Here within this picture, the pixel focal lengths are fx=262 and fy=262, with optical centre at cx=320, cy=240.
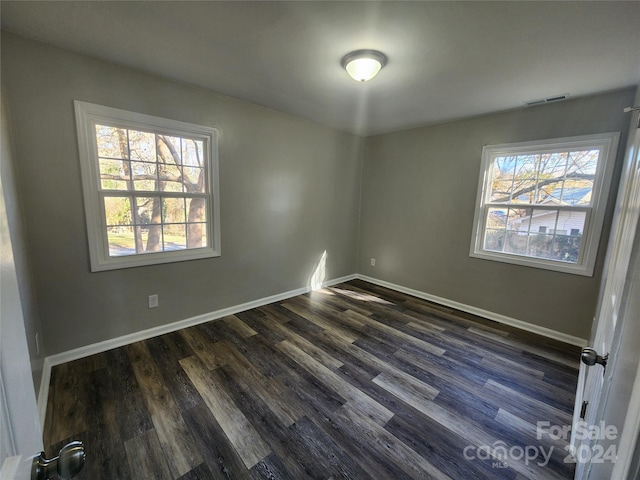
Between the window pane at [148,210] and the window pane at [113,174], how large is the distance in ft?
0.58

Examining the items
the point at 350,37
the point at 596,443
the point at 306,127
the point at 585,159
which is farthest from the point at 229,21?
the point at 585,159

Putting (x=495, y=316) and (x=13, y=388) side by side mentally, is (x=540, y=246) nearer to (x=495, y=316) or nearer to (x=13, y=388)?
(x=495, y=316)

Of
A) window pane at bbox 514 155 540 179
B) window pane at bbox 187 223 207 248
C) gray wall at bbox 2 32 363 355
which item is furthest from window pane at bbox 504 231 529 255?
window pane at bbox 187 223 207 248

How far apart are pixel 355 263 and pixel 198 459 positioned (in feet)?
12.0

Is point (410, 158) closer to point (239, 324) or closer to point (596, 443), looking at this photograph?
point (239, 324)

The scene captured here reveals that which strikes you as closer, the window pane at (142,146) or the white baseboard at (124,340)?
the white baseboard at (124,340)

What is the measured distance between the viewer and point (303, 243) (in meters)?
3.87

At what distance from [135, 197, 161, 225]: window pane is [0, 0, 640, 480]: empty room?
13 millimetres

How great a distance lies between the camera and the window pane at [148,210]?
246 centimetres

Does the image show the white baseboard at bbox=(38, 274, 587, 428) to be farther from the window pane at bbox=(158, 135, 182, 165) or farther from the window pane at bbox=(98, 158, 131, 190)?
the window pane at bbox=(158, 135, 182, 165)

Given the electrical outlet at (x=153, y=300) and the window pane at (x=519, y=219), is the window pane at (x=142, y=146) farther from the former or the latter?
the window pane at (x=519, y=219)

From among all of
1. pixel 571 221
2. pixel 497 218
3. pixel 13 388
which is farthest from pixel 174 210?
pixel 571 221

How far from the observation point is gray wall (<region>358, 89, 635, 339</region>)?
263 centimetres

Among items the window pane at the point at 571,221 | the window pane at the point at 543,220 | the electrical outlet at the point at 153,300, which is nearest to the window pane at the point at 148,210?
the electrical outlet at the point at 153,300
